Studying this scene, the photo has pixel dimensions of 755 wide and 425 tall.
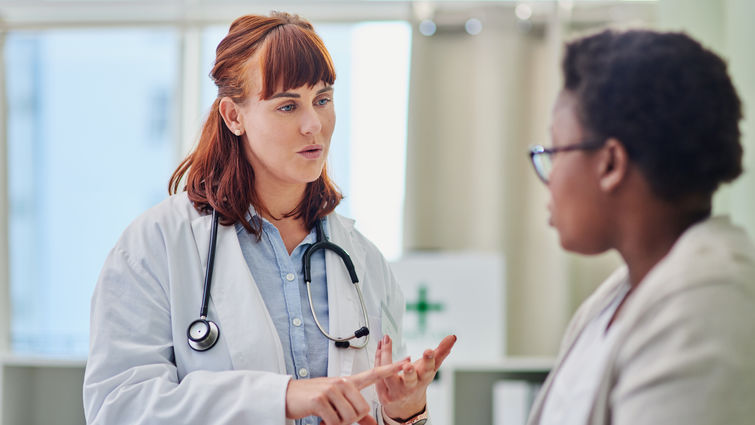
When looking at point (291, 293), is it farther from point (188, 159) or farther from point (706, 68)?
point (706, 68)

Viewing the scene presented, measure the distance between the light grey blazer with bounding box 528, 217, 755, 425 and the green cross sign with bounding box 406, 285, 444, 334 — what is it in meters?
2.29

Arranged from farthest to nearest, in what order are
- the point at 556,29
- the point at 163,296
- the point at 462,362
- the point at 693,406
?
the point at 556,29 < the point at 462,362 < the point at 163,296 < the point at 693,406

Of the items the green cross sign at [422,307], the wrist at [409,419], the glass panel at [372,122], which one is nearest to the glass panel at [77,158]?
the glass panel at [372,122]

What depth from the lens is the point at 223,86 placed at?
1.37 m

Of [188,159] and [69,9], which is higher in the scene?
[69,9]

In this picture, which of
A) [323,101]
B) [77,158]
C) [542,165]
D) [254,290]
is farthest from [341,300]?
[77,158]

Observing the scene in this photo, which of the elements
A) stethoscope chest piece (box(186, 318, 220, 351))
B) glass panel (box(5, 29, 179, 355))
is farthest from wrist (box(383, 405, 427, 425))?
glass panel (box(5, 29, 179, 355))

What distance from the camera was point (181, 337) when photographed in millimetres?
1254

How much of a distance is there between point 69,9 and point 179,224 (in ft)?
9.09

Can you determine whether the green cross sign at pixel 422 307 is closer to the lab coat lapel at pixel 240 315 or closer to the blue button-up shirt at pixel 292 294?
the blue button-up shirt at pixel 292 294

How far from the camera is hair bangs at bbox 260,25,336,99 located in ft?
4.26

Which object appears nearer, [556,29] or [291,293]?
[291,293]

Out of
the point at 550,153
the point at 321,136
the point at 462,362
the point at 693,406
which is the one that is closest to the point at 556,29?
the point at 462,362

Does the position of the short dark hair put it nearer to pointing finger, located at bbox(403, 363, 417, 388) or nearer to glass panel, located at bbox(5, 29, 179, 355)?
pointing finger, located at bbox(403, 363, 417, 388)
